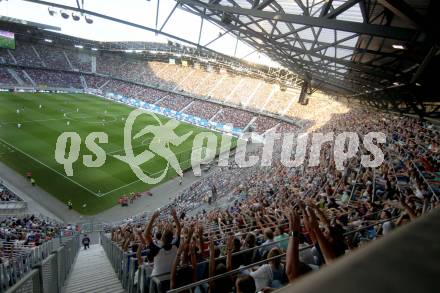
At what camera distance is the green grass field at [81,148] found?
23.8 metres

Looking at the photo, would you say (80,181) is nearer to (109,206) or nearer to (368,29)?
(109,206)

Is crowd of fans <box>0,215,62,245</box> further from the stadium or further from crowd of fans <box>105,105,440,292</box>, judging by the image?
crowd of fans <box>105,105,440,292</box>

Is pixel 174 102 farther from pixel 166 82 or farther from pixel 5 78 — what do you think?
pixel 5 78

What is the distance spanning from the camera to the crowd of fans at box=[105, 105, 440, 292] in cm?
354

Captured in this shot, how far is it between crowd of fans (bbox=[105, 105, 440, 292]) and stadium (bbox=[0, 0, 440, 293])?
0.12 ft

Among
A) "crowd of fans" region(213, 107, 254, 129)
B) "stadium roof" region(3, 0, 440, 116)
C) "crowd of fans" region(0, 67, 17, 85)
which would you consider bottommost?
"stadium roof" region(3, 0, 440, 116)

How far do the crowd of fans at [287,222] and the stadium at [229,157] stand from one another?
0.04 metres

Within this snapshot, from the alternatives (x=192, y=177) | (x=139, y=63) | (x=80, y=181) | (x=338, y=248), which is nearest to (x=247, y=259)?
(x=338, y=248)

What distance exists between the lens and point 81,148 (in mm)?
32531

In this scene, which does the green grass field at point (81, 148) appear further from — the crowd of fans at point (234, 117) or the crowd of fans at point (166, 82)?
the crowd of fans at point (166, 82)

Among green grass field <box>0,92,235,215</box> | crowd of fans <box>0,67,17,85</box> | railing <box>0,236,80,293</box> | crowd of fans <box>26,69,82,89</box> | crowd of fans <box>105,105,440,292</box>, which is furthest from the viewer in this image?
crowd of fans <box>26,69,82,89</box>

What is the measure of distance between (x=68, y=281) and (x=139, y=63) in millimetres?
74710

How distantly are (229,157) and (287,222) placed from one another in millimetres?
29052

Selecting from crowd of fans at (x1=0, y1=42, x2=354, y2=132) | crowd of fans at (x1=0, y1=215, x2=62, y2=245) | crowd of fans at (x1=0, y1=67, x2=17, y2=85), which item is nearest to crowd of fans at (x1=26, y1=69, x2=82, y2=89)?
crowd of fans at (x1=0, y1=42, x2=354, y2=132)
